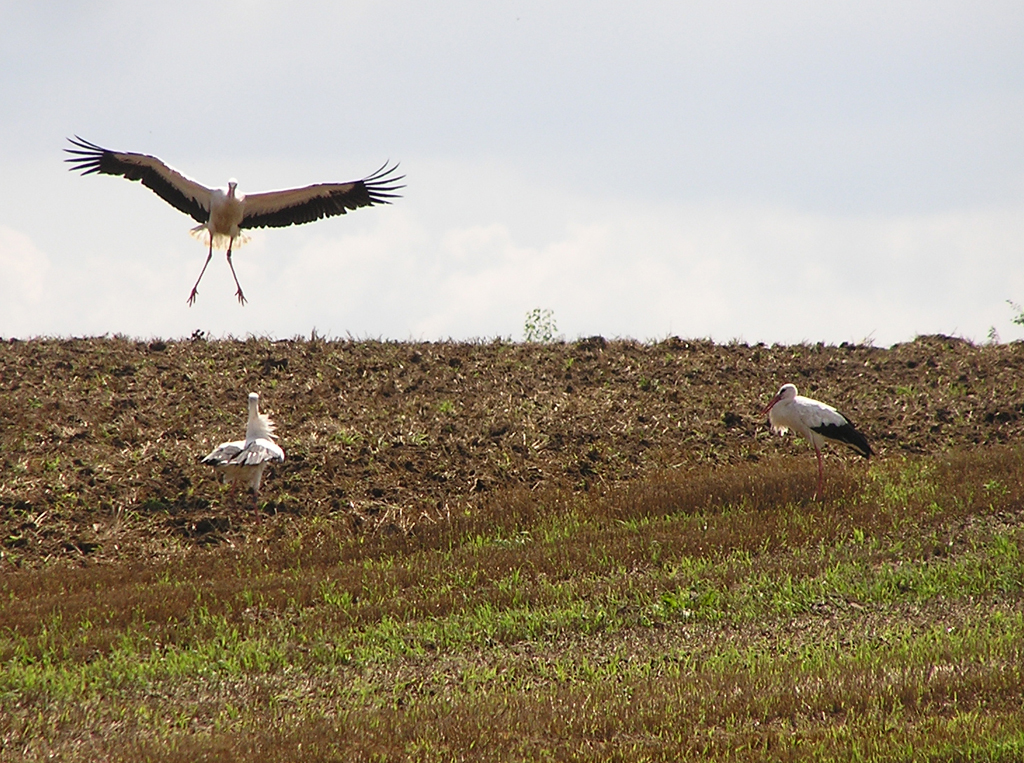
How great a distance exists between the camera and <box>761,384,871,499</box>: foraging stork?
14.6 metres

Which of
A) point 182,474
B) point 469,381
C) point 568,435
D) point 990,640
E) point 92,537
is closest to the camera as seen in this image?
point 990,640

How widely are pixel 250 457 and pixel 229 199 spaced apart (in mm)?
6846

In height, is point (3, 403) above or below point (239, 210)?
below

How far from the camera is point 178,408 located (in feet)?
56.6

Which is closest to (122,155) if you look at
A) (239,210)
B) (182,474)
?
(239,210)

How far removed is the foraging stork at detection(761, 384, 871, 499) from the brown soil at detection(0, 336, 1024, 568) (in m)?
0.68

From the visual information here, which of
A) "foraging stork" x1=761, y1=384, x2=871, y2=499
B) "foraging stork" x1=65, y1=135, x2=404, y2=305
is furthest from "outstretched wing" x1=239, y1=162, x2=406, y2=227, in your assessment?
"foraging stork" x1=761, y1=384, x2=871, y2=499

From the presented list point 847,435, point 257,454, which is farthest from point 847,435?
point 257,454

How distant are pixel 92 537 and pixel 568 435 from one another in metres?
6.85

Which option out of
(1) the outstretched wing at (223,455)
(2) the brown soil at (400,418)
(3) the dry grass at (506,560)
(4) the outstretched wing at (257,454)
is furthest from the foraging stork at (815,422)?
(1) the outstretched wing at (223,455)

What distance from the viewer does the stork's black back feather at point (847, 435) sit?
14.5m

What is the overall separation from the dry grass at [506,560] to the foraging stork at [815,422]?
0.52m

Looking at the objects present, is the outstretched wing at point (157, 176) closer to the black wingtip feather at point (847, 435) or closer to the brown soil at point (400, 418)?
the brown soil at point (400, 418)

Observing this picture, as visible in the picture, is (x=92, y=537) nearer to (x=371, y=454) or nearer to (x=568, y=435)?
(x=371, y=454)
